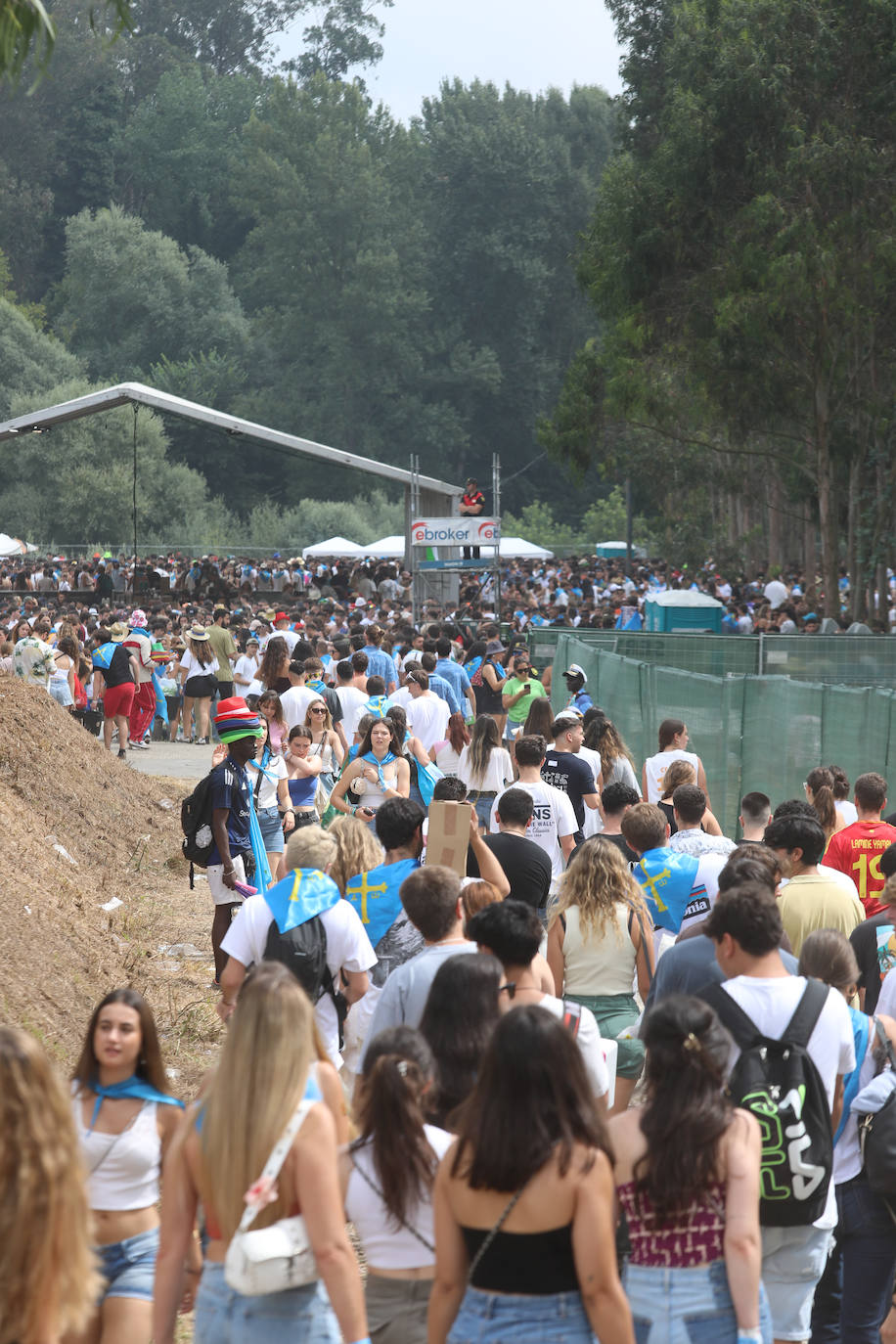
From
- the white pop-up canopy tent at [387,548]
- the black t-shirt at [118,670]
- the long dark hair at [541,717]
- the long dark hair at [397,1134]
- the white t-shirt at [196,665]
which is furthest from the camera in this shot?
the white pop-up canopy tent at [387,548]

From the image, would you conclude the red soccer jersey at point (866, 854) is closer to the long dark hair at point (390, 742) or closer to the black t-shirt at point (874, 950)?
the black t-shirt at point (874, 950)

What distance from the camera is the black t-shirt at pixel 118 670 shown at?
19.1 meters

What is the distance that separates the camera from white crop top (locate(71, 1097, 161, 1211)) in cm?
405

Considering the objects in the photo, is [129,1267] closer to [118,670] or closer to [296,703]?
[296,703]

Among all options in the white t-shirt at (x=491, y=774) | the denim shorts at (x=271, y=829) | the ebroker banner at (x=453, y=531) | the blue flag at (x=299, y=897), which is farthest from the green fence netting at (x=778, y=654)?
the blue flag at (x=299, y=897)

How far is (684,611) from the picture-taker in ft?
93.3

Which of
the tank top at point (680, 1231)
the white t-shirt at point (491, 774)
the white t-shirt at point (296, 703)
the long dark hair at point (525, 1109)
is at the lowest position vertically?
the tank top at point (680, 1231)

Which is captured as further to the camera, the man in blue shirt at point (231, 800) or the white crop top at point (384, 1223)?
the man in blue shirt at point (231, 800)

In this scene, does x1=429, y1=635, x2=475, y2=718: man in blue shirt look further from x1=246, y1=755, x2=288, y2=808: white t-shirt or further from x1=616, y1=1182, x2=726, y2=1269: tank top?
x1=616, y1=1182, x2=726, y2=1269: tank top

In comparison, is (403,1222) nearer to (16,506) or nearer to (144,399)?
(144,399)

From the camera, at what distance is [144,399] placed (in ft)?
108

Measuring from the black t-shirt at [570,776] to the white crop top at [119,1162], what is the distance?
18.0 feet

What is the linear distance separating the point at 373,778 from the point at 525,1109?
242 inches

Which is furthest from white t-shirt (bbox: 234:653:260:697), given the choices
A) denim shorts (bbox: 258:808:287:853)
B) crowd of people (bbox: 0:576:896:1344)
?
crowd of people (bbox: 0:576:896:1344)
